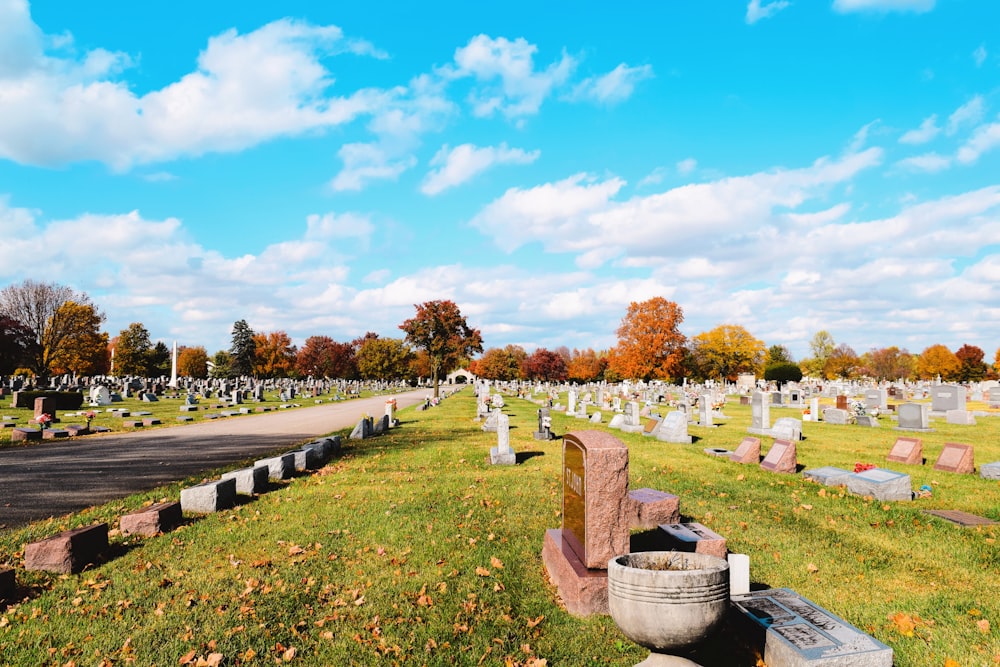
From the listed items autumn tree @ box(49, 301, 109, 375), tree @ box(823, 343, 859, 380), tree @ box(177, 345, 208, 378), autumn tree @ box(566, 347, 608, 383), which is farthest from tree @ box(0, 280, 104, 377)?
tree @ box(823, 343, 859, 380)

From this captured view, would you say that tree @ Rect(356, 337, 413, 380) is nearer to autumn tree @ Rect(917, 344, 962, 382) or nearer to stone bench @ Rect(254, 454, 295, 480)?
stone bench @ Rect(254, 454, 295, 480)

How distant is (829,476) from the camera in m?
11.0

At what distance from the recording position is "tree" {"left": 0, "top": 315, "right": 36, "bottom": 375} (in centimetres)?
5481

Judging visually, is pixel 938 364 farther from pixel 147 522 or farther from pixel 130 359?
pixel 130 359

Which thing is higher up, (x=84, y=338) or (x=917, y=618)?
(x=84, y=338)

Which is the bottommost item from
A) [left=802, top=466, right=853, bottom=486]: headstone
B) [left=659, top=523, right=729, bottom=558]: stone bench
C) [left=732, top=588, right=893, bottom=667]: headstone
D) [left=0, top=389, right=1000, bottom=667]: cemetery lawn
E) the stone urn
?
[left=0, top=389, right=1000, bottom=667]: cemetery lawn

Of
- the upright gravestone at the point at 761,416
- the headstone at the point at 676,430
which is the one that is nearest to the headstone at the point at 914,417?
the upright gravestone at the point at 761,416

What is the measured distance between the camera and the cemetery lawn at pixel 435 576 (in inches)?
197

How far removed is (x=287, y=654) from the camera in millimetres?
4895

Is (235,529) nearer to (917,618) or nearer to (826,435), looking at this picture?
(917,618)

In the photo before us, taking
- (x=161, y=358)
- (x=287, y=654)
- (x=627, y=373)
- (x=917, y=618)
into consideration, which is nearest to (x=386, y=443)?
(x=287, y=654)

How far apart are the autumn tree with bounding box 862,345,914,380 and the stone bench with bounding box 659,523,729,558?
372ft

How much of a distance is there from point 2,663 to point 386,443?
1290cm

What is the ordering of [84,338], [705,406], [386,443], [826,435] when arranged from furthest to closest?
[84,338] → [705,406] → [826,435] → [386,443]
